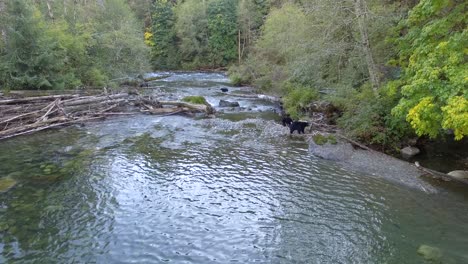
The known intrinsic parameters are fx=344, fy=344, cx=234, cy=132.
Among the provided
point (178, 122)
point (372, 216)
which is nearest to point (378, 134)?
point (372, 216)

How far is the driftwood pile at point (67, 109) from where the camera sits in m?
18.3

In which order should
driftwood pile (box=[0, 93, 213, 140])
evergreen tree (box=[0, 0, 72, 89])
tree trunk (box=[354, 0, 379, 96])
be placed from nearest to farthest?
tree trunk (box=[354, 0, 379, 96]) → driftwood pile (box=[0, 93, 213, 140]) → evergreen tree (box=[0, 0, 72, 89])

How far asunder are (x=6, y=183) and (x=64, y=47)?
18144 millimetres

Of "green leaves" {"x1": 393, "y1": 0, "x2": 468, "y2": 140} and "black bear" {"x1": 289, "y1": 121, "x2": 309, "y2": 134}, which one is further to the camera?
"black bear" {"x1": 289, "y1": 121, "x2": 309, "y2": 134}

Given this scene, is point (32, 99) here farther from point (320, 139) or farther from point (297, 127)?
point (320, 139)

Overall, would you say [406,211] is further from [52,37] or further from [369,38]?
[52,37]

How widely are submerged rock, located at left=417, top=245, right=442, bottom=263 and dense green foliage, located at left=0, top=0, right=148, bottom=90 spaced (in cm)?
2391

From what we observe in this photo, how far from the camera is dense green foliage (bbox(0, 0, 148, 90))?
75.7 feet

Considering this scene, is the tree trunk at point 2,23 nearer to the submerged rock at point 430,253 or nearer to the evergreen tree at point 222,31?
the submerged rock at point 430,253

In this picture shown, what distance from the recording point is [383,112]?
54.9ft

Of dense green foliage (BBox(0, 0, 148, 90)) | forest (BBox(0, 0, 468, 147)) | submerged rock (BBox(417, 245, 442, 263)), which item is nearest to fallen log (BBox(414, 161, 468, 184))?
forest (BBox(0, 0, 468, 147))

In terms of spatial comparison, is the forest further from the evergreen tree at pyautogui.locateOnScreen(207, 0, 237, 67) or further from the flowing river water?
the evergreen tree at pyautogui.locateOnScreen(207, 0, 237, 67)

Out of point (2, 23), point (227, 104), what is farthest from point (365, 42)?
point (2, 23)

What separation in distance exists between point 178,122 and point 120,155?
7.19 m
